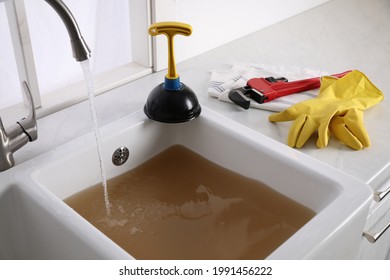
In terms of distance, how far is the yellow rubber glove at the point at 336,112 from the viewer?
52.6 inches

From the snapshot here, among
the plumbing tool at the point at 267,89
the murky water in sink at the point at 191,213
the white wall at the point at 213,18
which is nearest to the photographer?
the murky water in sink at the point at 191,213

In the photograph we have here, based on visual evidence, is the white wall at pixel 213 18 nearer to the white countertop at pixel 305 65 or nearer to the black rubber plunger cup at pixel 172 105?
the white countertop at pixel 305 65

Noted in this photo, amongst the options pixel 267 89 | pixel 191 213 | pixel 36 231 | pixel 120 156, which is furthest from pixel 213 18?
pixel 36 231

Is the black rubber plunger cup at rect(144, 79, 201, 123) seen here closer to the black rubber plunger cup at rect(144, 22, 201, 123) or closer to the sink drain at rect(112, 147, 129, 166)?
the black rubber plunger cup at rect(144, 22, 201, 123)

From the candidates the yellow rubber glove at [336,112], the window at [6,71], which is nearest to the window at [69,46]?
the window at [6,71]

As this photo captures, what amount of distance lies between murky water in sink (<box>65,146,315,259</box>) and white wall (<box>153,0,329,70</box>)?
0.46m

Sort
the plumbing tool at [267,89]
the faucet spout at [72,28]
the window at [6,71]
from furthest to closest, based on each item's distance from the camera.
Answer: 1. the window at [6,71]
2. the plumbing tool at [267,89]
3. the faucet spout at [72,28]

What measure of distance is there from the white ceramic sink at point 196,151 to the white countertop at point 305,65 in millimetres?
73

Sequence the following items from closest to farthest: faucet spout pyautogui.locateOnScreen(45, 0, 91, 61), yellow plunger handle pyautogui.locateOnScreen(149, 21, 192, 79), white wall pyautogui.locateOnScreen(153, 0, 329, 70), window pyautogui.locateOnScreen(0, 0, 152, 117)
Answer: faucet spout pyautogui.locateOnScreen(45, 0, 91, 61), yellow plunger handle pyautogui.locateOnScreen(149, 21, 192, 79), window pyautogui.locateOnScreen(0, 0, 152, 117), white wall pyautogui.locateOnScreen(153, 0, 329, 70)

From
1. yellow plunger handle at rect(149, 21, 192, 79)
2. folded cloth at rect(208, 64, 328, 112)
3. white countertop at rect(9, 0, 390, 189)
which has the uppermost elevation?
yellow plunger handle at rect(149, 21, 192, 79)

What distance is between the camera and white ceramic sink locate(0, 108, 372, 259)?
3.43 feet

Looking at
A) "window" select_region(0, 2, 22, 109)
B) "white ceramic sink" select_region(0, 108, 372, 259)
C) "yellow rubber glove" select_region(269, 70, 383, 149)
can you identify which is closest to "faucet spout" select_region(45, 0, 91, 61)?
"white ceramic sink" select_region(0, 108, 372, 259)

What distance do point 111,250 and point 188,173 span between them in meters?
0.41

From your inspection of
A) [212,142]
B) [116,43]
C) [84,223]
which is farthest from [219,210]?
[116,43]
